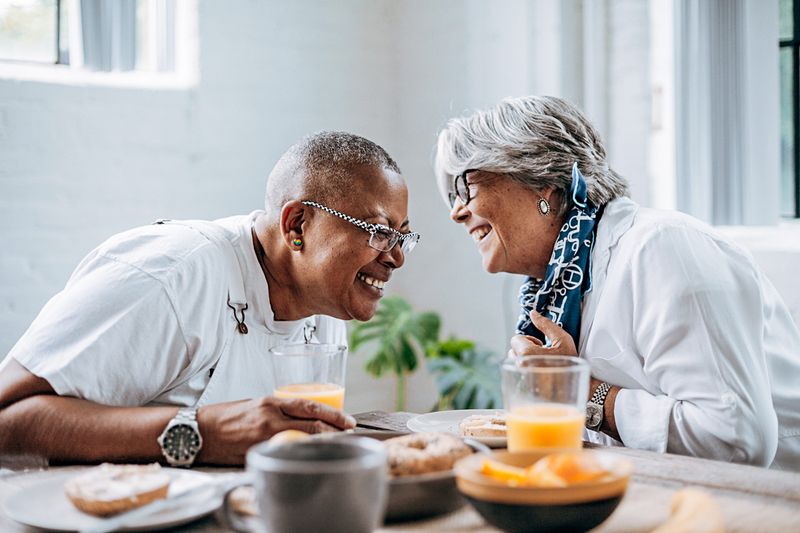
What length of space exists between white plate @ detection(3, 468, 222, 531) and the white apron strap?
0.63 metres

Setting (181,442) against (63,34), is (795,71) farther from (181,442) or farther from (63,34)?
(181,442)

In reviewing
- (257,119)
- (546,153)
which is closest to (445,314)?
(257,119)

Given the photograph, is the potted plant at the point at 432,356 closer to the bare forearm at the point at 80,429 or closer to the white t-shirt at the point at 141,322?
the white t-shirt at the point at 141,322

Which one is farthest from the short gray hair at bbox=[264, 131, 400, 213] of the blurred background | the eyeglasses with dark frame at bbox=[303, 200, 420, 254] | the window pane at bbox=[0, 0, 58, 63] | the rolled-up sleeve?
the window pane at bbox=[0, 0, 58, 63]

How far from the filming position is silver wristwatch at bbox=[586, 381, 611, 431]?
6.32ft

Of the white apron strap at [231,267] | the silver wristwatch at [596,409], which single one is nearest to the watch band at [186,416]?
the white apron strap at [231,267]

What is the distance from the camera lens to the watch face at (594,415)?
1927 mm

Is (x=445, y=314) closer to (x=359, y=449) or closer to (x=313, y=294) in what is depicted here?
(x=313, y=294)

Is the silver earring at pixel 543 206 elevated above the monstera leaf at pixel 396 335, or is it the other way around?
the silver earring at pixel 543 206

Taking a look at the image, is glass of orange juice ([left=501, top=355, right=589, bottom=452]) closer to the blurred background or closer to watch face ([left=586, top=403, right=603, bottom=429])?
watch face ([left=586, top=403, right=603, bottom=429])

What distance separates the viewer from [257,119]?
14.2 ft

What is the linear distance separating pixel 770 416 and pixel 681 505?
80cm

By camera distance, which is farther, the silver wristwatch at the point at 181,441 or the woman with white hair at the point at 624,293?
the woman with white hair at the point at 624,293

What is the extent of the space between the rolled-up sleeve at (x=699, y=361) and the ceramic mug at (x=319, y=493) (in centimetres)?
102
